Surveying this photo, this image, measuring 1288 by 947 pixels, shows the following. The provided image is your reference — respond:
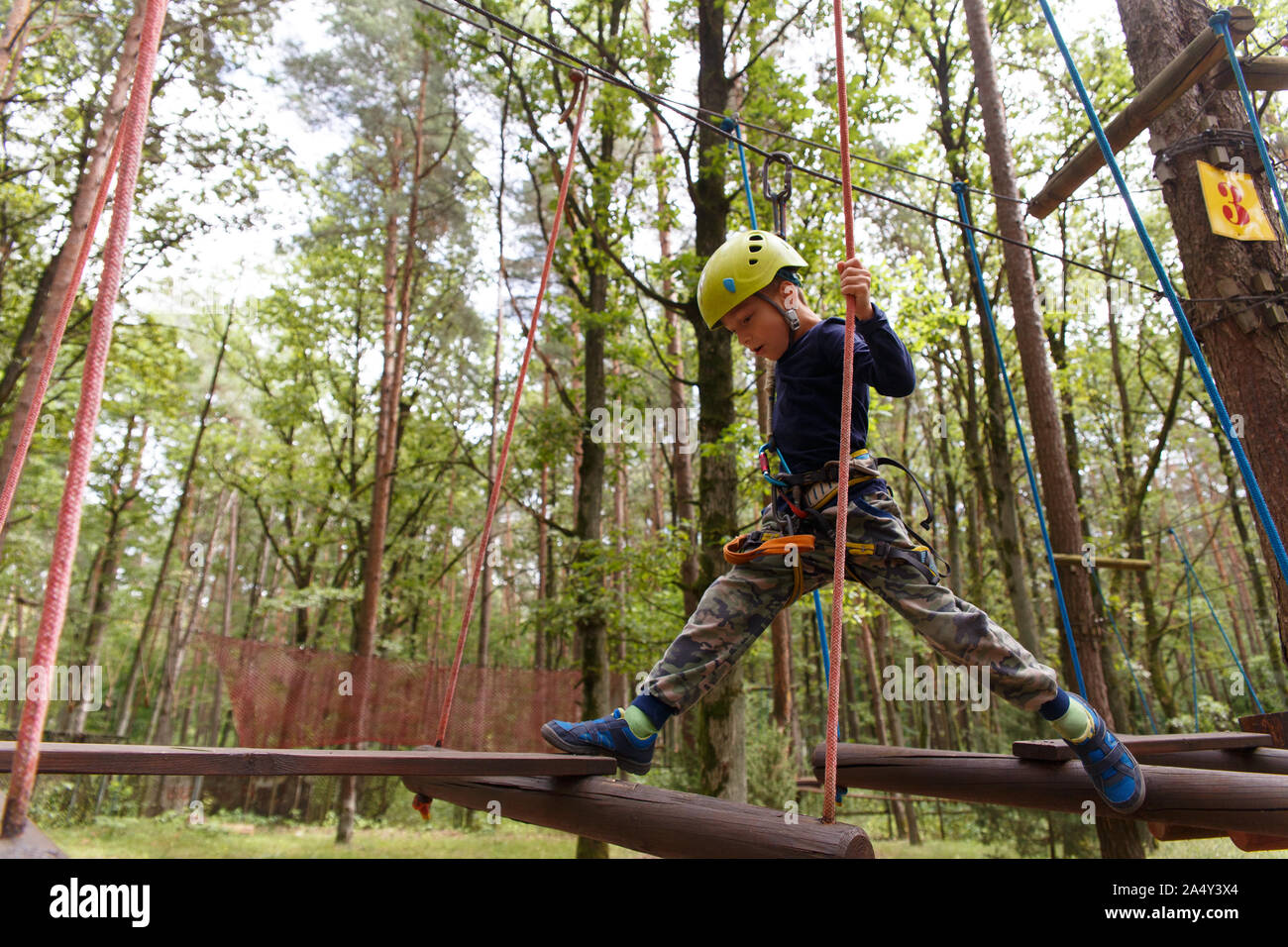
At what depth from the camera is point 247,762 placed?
177 cm

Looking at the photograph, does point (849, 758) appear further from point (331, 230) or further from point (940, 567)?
point (331, 230)

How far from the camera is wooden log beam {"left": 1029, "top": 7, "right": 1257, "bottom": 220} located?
10.4 ft

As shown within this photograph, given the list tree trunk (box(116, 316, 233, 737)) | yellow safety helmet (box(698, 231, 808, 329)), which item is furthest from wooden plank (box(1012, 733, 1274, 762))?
tree trunk (box(116, 316, 233, 737))

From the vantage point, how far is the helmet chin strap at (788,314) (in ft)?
8.05

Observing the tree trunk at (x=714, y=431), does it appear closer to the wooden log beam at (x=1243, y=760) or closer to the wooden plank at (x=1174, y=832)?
the wooden plank at (x=1174, y=832)

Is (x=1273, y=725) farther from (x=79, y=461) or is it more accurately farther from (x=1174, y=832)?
(x=79, y=461)

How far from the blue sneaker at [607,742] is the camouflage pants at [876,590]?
134 mm

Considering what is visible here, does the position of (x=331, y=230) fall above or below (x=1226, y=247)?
above

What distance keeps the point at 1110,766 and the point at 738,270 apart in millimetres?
1826

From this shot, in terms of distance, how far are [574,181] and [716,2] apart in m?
3.85

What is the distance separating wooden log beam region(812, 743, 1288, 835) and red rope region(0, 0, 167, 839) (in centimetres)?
264

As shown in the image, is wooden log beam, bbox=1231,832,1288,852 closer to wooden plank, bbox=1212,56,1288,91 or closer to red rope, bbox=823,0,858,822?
red rope, bbox=823,0,858,822

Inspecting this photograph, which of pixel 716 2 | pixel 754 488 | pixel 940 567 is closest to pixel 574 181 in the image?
pixel 716 2
